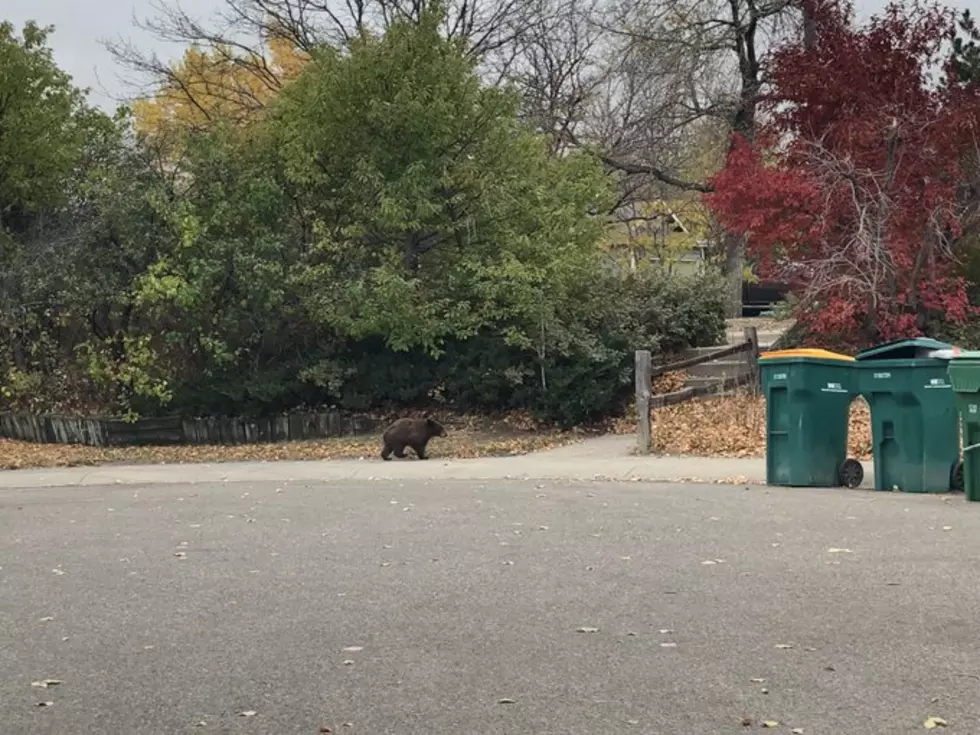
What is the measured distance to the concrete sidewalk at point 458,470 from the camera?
13.3 metres

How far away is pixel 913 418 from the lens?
36.4 ft

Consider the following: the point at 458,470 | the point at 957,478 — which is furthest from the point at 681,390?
the point at 957,478

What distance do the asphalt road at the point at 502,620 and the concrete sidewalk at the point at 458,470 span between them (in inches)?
104

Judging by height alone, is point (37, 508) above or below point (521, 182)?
below

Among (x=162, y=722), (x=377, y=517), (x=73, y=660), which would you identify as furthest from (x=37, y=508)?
(x=162, y=722)

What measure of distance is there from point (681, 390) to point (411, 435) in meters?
5.28

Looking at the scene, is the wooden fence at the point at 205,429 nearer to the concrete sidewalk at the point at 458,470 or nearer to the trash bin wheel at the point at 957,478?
the concrete sidewalk at the point at 458,470

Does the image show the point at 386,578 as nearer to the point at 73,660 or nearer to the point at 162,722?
the point at 73,660

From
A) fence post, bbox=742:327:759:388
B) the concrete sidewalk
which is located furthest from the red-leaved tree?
the concrete sidewalk

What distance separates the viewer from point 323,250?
719 inches

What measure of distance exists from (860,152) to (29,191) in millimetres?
14542

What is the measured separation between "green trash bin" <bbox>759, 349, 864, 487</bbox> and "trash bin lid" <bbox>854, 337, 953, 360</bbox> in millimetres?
257

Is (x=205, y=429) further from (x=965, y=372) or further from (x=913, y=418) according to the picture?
(x=965, y=372)

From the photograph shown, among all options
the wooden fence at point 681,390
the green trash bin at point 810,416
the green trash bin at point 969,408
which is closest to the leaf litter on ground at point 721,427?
the wooden fence at point 681,390
